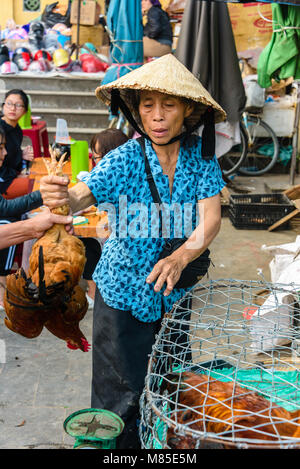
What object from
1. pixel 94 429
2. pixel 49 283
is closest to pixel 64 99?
pixel 49 283

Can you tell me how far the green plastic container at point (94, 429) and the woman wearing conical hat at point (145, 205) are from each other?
0.73 m

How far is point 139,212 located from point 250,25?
9454 mm

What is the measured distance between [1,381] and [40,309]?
76.9 inches

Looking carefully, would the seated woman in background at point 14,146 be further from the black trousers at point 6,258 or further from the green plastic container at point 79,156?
the black trousers at point 6,258

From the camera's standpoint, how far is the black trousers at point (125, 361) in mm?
2395

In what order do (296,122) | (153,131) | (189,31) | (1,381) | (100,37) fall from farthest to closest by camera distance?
(100,37)
(296,122)
(189,31)
(1,381)
(153,131)

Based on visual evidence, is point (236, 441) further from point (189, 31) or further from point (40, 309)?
point (189, 31)

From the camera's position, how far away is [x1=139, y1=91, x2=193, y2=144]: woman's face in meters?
2.25

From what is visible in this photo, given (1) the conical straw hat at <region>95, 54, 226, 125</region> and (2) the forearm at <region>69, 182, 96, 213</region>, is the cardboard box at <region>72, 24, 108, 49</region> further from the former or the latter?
(2) the forearm at <region>69, 182, 96, 213</region>

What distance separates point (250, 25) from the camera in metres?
10.5

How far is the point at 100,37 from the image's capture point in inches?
491

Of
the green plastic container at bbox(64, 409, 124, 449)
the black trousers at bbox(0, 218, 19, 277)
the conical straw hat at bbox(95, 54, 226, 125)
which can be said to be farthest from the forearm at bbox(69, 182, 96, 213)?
the black trousers at bbox(0, 218, 19, 277)

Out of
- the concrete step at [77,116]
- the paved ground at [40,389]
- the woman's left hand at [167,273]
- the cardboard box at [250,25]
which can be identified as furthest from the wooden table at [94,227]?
the cardboard box at [250,25]
